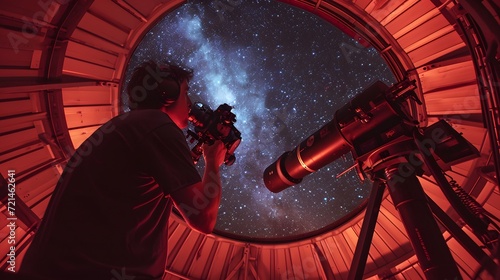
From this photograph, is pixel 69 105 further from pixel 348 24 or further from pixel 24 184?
pixel 348 24

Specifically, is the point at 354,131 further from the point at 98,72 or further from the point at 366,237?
the point at 98,72

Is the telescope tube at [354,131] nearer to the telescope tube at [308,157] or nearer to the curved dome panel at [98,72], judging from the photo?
the telescope tube at [308,157]

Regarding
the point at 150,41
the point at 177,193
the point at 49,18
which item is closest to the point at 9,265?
the point at 49,18

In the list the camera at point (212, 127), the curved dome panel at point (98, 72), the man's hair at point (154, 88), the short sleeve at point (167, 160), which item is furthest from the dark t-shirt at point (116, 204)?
the curved dome panel at point (98, 72)

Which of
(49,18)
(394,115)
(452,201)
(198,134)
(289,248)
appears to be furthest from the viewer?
(289,248)

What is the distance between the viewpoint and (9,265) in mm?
4133

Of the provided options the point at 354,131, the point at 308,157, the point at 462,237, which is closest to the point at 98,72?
the point at 308,157

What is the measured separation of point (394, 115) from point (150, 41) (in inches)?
145

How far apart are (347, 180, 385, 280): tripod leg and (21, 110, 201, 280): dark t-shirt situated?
1.40 m

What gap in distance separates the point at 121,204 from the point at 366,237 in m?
1.79

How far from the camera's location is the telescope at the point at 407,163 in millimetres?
1918

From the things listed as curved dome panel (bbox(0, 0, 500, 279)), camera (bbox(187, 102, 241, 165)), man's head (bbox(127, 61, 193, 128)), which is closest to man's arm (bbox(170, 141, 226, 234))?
camera (bbox(187, 102, 241, 165))

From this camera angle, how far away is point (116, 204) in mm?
1540

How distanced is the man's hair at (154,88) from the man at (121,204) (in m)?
0.50
